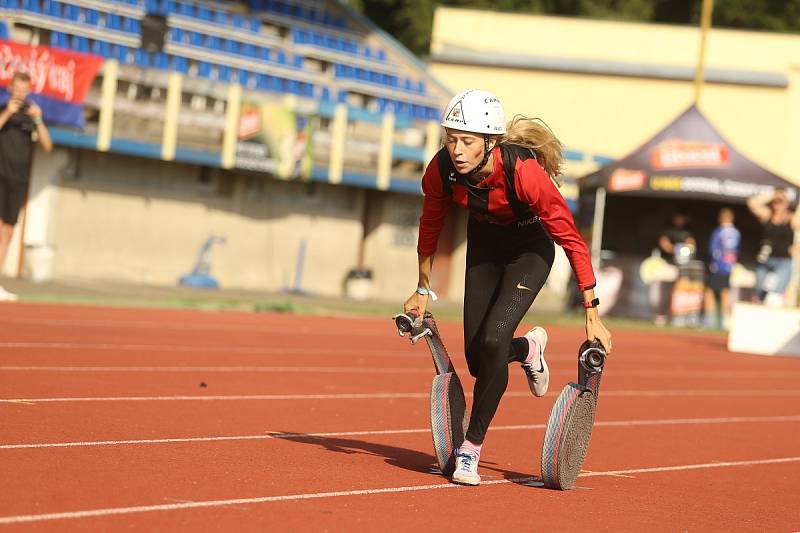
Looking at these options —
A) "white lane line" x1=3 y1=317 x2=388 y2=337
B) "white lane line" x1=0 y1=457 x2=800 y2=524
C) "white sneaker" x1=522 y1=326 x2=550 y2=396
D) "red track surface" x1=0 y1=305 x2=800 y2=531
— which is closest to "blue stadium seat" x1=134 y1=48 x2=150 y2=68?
"white lane line" x1=3 y1=317 x2=388 y2=337

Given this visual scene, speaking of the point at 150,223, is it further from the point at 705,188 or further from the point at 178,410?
the point at 178,410

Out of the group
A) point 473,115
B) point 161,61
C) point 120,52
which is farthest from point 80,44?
point 473,115

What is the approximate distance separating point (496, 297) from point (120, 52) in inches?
812

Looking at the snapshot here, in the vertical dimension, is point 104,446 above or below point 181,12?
below

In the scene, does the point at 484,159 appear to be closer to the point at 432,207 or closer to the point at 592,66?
the point at 432,207

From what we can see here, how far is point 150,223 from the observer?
88.9 feet

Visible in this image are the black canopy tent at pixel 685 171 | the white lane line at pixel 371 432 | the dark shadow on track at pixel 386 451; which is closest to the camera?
the white lane line at pixel 371 432

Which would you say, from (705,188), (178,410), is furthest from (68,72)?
(178,410)

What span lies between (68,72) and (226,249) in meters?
5.41

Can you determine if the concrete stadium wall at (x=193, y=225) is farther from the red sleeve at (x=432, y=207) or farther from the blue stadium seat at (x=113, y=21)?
the red sleeve at (x=432, y=207)

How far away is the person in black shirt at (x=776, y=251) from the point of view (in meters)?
23.7

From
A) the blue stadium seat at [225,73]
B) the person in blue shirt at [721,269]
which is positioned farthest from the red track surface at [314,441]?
the blue stadium seat at [225,73]

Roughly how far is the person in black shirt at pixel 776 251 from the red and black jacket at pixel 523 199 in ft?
54.8

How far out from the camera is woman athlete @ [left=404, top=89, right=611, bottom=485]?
733 centimetres
